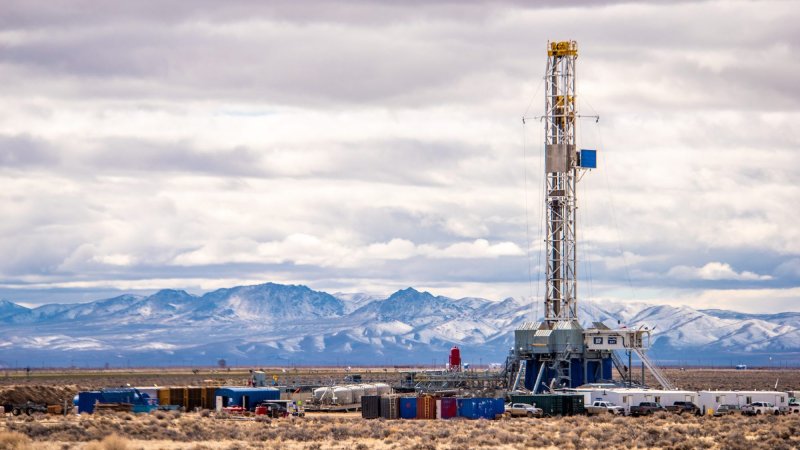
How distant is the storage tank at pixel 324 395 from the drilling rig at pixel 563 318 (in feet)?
43.5

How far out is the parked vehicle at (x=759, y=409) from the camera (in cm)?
7812

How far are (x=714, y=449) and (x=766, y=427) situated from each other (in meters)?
10.1

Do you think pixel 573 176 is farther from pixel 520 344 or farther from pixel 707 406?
pixel 707 406

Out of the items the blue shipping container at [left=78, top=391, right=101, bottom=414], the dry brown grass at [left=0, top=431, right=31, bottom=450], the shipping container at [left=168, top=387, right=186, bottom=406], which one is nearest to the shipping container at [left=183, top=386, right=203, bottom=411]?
the shipping container at [left=168, top=387, right=186, bottom=406]

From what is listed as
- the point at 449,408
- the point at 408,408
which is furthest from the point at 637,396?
the point at 408,408

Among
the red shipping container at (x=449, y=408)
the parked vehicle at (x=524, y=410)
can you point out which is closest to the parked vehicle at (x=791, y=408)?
the parked vehicle at (x=524, y=410)

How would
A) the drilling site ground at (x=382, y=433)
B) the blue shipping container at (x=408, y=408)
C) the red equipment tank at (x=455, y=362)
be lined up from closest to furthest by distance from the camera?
the drilling site ground at (x=382, y=433), the blue shipping container at (x=408, y=408), the red equipment tank at (x=455, y=362)

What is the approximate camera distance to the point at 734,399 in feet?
265

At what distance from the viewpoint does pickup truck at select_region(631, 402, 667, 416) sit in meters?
76.6

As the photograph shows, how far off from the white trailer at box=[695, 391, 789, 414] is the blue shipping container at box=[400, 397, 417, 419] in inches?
673

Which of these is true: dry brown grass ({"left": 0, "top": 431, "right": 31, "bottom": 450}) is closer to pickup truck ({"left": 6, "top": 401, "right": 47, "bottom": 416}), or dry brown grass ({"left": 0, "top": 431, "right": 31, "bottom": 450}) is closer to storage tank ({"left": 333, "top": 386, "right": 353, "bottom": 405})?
pickup truck ({"left": 6, "top": 401, "right": 47, "bottom": 416})

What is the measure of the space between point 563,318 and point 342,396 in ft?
55.3

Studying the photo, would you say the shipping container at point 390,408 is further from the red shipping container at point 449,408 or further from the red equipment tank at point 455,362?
the red equipment tank at point 455,362

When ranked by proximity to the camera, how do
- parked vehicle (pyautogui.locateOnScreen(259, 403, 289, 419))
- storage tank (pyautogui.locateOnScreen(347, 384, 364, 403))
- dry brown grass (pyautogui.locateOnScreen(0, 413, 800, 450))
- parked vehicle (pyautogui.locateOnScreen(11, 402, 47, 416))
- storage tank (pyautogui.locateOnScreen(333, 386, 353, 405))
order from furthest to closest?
storage tank (pyautogui.locateOnScreen(347, 384, 364, 403))
storage tank (pyautogui.locateOnScreen(333, 386, 353, 405))
parked vehicle (pyautogui.locateOnScreen(259, 403, 289, 419))
parked vehicle (pyautogui.locateOnScreen(11, 402, 47, 416))
dry brown grass (pyautogui.locateOnScreen(0, 413, 800, 450))
